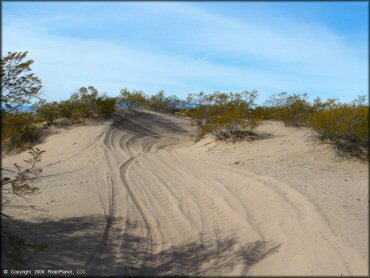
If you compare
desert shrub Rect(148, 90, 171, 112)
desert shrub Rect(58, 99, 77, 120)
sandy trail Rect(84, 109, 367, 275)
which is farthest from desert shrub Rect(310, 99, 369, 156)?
desert shrub Rect(148, 90, 171, 112)

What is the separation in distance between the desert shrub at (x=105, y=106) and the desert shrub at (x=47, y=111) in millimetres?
2554

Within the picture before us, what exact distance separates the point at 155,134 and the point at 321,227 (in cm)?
1791

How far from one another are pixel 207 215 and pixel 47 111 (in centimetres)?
1675

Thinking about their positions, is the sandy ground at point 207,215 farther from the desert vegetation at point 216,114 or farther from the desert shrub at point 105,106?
the desert shrub at point 105,106

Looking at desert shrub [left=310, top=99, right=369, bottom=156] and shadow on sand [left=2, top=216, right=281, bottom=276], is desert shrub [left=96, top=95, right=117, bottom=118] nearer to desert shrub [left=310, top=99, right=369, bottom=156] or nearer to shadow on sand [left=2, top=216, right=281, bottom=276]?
desert shrub [left=310, top=99, right=369, bottom=156]

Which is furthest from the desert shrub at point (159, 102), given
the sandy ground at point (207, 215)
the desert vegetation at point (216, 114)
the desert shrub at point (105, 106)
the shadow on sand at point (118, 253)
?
the shadow on sand at point (118, 253)

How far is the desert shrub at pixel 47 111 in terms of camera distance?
22234 mm

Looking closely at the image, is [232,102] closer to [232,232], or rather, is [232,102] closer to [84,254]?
[232,232]

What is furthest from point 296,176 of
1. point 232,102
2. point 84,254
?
point 232,102

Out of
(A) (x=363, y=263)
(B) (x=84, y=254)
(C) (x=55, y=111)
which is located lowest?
(B) (x=84, y=254)

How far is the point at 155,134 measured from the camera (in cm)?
2375

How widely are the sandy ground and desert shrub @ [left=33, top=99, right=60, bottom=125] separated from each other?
8694 millimetres

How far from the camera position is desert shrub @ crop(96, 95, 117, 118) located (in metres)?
23.0

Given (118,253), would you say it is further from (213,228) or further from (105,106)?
(105,106)
